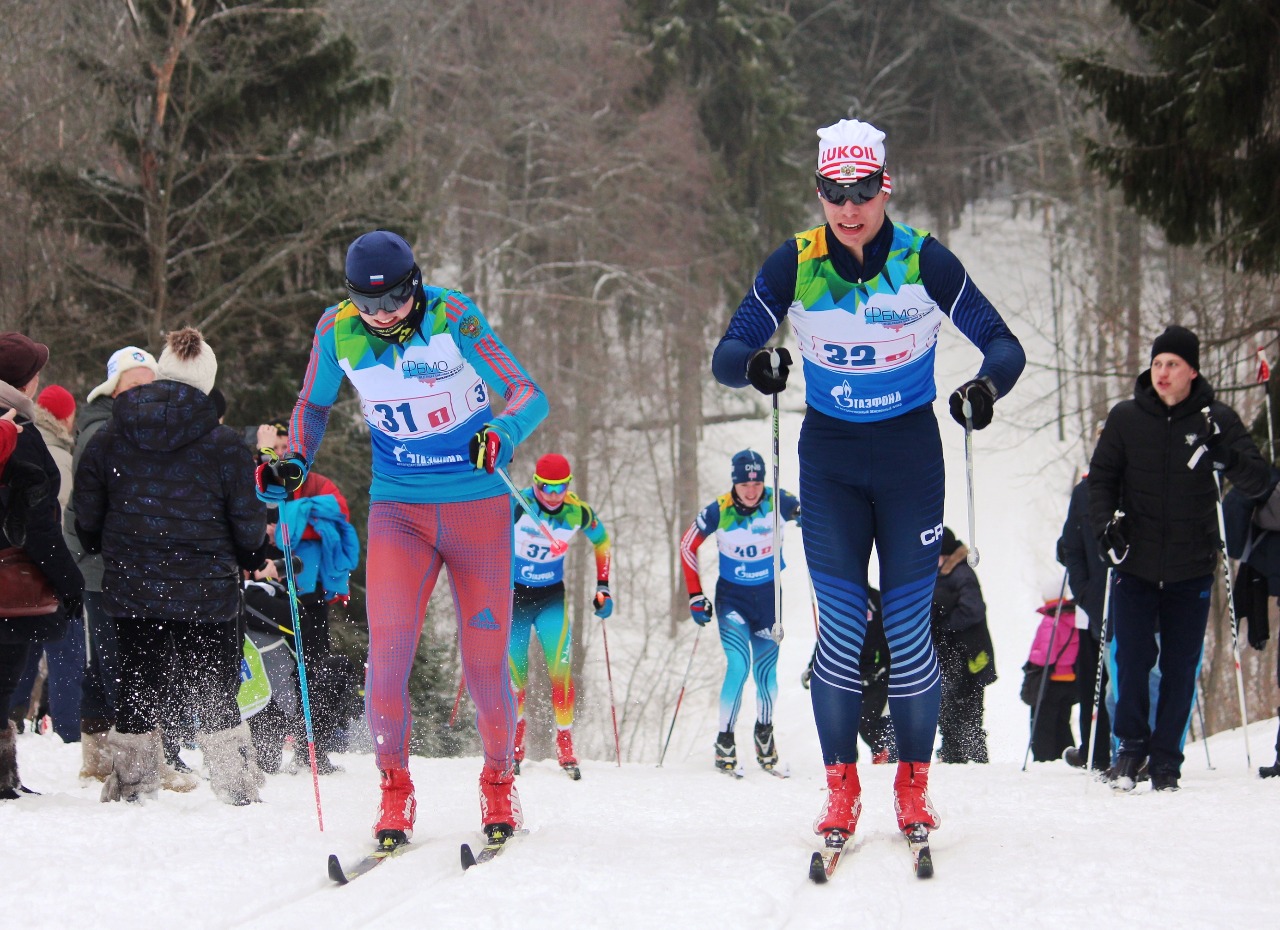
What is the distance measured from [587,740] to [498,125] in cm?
1402

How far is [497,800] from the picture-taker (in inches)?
190

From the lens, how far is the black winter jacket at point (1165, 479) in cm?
632

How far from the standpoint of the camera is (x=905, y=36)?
44000 mm

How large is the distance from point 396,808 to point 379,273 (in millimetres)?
1852

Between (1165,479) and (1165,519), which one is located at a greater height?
(1165,479)

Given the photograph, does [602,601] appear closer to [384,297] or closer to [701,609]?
[701,609]

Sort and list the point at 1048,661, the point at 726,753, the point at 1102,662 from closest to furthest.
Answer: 1. the point at 1102,662
2. the point at 1048,661
3. the point at 726,753

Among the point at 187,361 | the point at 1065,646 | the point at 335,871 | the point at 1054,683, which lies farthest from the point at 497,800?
the point at 1054,683

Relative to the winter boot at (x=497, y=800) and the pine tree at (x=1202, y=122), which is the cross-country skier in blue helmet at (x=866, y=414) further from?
the pine tree at (x=1202, y=122)

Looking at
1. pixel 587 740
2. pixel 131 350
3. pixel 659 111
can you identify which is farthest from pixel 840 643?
pixel 659 111

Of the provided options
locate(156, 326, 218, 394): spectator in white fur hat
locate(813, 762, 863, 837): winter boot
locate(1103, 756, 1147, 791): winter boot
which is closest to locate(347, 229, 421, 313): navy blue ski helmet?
locate(156, 326, 218, 394): spectator in white fur hat

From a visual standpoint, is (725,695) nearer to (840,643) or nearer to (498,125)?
(840,643)

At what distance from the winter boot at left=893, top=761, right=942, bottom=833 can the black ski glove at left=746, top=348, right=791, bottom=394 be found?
1.37 m

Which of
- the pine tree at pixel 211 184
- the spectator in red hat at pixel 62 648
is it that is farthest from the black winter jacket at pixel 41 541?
the pine tree at pixel 211 184
